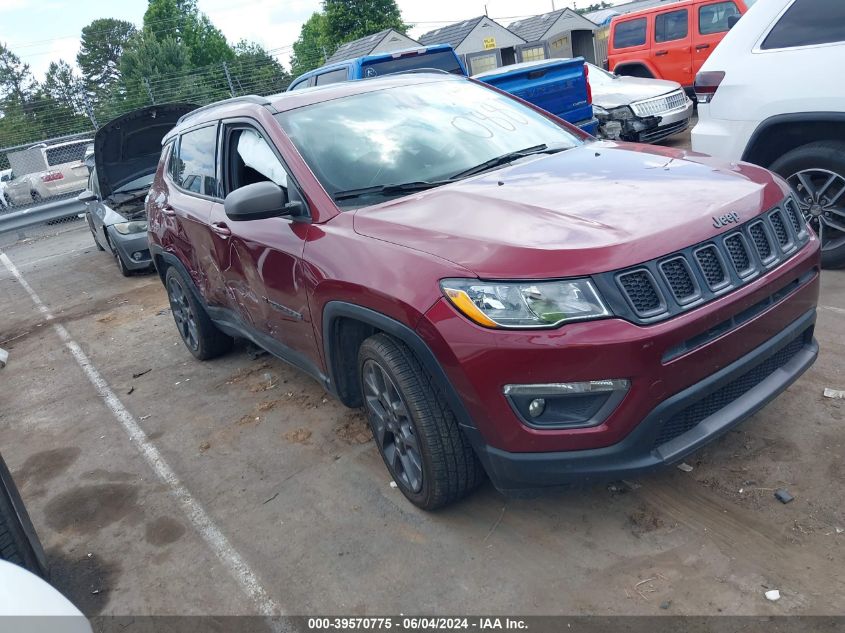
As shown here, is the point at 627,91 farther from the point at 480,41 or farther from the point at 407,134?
the point at 480,41

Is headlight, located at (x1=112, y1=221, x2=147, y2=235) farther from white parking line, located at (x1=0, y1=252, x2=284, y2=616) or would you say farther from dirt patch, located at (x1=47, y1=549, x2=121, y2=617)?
dirt patch, located at (x1=47, y1=549, x2=121, y2=617)

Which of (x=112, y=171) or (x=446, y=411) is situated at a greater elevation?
(x=112, y=171)

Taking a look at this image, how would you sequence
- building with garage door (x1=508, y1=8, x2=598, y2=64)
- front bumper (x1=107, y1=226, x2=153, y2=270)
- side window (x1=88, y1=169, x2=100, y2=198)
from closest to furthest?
1. front bumper (x1=107, y1=226, x2=153, y2=270)
2. side window (x1=88, y1=169, x2=100, y2=198)
3. building with garage door (x1=508, y1=8, x2=598, y2=64)

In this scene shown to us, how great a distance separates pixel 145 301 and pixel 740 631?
7241 millimetres

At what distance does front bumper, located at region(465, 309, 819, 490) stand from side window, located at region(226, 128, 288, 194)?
5.83 feet

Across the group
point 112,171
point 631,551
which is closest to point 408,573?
point 631,551

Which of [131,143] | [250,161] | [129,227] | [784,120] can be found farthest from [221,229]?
[131,143]

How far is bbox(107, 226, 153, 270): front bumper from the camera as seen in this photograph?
9016mm

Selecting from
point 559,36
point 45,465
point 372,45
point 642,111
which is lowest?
point 45,465

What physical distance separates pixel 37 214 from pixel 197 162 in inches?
397

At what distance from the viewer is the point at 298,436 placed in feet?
13.7

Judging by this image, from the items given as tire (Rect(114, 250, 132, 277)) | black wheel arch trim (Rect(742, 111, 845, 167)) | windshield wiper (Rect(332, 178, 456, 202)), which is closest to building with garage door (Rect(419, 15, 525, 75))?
tire (Rect(114, 250, 132, 277))

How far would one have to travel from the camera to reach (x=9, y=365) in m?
6.64

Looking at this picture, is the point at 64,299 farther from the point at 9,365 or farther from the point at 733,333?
the point at 733,333
